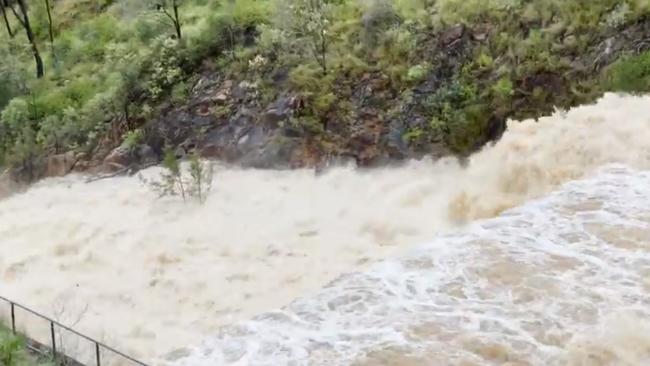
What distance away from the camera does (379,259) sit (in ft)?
41.4

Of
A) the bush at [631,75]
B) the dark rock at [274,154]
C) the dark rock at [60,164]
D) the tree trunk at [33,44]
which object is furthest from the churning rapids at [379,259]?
the tree trunk at [33,44]

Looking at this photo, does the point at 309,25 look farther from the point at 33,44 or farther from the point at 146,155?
the point at 33,44

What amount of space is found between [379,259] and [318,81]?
24.1 feet

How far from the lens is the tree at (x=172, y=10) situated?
22484mm

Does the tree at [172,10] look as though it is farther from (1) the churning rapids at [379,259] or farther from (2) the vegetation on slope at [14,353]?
(2) the vegetation on slope at [14,353]

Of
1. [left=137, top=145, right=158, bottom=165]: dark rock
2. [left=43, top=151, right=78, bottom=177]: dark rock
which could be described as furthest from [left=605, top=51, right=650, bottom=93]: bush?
[left=43, top=151, right=78, bottom=177]: dark rock

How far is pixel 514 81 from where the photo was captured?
1703cm

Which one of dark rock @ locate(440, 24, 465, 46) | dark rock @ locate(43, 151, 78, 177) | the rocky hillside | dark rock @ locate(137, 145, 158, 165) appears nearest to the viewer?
the rocky hillside

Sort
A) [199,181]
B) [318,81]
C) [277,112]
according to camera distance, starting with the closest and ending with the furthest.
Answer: [199,181], [277,112], [318,81]

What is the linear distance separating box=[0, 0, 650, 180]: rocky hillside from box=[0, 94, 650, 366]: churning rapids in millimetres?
824

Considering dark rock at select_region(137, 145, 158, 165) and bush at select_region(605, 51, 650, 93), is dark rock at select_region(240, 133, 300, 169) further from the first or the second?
bush at select_region(605, 51, 650, 93)

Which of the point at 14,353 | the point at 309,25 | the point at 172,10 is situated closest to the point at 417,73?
the point at 309,25

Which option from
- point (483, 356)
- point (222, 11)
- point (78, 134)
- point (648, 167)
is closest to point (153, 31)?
point (222, 11)

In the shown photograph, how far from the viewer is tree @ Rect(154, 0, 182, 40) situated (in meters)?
22.5
